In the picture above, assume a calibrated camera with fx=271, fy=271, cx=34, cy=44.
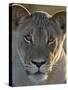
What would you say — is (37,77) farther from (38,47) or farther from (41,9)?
(41,9)

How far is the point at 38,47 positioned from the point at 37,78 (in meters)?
0.24

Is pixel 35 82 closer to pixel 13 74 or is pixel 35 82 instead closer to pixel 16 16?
pixel 13 74

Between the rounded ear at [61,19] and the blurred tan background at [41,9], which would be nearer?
the blurred tan background at [41,9]

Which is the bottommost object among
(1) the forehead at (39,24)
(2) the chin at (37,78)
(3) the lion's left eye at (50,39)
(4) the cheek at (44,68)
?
(2) the chin at (37,78)

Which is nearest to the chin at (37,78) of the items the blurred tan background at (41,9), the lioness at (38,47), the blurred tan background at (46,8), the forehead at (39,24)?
the lioness at (38,47)

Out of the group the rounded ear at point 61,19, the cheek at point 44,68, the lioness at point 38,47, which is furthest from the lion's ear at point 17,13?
the cheek at point 44,68

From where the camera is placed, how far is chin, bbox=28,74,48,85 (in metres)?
2.05

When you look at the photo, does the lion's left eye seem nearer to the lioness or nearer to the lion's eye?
the lioness

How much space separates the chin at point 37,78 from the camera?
2051 millimetres

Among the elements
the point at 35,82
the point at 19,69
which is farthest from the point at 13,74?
the point at 35,82

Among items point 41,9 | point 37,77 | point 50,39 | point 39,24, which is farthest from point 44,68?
point 41,9

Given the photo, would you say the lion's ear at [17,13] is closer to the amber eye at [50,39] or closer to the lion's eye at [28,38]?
the lion's eye at [28,38]

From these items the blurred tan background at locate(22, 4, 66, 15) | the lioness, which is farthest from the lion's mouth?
the blurred tan background at locate(22, 4, 66, 15)

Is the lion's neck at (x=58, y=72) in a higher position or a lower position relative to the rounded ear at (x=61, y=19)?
lower
